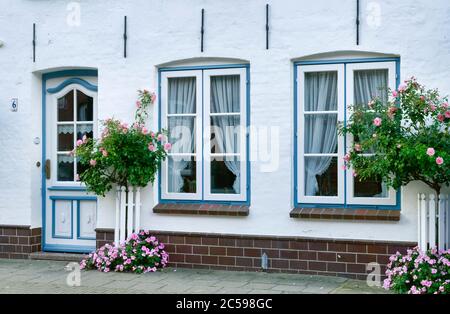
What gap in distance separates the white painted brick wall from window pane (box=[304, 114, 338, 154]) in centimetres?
28

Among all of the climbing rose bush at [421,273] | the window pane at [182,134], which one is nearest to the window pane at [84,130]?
the window pane at [182,134]

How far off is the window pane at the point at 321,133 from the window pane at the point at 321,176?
0.13 meters

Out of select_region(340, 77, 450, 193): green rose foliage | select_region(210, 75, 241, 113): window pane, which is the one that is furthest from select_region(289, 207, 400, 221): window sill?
select_region(210, 75, 241, 113): window pane

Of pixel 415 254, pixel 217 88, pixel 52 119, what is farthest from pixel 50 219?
pixel 415 254

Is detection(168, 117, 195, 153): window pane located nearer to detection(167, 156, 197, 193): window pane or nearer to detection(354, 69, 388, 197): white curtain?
detection(167, 156, 197, 193): window pane

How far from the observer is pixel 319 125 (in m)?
9.55

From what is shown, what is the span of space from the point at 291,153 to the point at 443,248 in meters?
2.23

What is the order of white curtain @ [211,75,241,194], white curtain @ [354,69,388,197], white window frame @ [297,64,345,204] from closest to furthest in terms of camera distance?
white curtain @ [354,69,388,197]
white window frame @ [297,64,345,204]
white curtain @ [211,75,241,194]

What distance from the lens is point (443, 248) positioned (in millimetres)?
8484

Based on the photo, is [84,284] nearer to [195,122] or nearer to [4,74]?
[195,122]

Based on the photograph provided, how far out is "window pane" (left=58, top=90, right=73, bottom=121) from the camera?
11062 mm

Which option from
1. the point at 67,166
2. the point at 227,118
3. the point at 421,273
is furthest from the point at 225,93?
the point at 421,273

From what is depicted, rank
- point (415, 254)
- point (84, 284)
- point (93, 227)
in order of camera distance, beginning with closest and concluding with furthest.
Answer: point (415, 254) < point (84, 284) < point (93, 227)

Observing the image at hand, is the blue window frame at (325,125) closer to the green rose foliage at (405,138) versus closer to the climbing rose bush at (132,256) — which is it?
the green rose foliage at (405,138)
